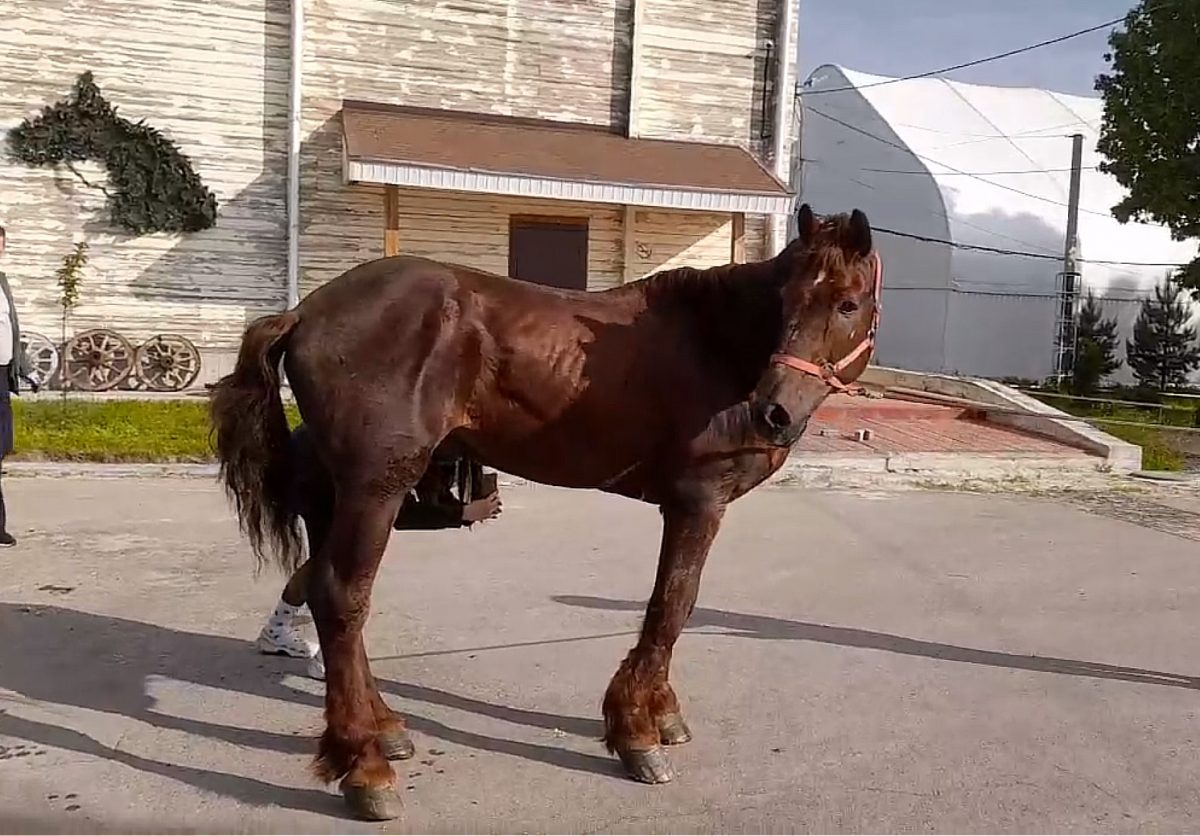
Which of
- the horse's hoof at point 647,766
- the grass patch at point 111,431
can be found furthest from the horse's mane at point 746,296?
the grass patch at point 111,431

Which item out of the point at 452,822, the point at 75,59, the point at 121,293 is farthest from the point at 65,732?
the point at 75,59

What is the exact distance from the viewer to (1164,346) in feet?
73.2

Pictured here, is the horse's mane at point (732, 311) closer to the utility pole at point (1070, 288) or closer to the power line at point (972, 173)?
the utility pole at point (1070, 288)

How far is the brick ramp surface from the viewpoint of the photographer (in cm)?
1120

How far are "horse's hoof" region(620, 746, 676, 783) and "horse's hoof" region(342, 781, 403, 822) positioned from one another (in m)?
0.77

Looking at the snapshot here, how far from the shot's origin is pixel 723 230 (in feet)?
51.8

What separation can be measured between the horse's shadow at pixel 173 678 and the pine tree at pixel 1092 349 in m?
18.3

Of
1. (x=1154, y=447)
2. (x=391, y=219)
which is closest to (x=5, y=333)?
(x=391, y=219)

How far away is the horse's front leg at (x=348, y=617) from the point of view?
331cm

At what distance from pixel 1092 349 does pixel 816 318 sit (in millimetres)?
19783

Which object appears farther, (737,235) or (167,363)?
(737,235)

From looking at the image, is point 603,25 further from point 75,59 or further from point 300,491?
point 300,491

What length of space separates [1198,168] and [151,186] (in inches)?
589

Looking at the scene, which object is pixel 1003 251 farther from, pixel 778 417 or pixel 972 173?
pixel 778 417
